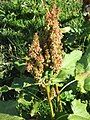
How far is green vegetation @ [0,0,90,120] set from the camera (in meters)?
2.37

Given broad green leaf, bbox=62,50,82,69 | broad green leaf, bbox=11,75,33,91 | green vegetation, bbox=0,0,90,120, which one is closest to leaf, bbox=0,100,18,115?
green vegetation, bbox=0,0,90,120

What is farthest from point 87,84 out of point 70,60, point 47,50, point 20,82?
point 20,82

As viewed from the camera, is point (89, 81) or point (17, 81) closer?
point (89, 81)

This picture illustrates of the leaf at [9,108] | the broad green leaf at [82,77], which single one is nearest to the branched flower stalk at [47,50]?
the broad green leaf at [82,77]

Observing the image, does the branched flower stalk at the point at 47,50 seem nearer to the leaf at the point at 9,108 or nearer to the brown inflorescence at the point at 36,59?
Result: the brown inflorescence at the point at 36,59

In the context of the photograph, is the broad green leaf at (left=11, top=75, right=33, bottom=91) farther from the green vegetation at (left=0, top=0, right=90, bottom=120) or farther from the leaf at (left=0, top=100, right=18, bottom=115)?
the leaf at (left=0, top=100, right=18, bottom=115)

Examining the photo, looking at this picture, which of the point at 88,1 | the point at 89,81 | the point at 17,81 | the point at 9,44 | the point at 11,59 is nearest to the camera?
the point at 89,81

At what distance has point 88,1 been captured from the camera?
328cm

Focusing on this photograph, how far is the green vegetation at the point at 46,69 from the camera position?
2.37 m

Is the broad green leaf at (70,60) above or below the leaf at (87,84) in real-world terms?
above

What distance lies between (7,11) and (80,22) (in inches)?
50.6

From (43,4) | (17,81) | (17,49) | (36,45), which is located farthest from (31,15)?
(36,45)

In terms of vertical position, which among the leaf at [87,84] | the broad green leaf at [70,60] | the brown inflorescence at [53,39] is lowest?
the leaf at [87,84]

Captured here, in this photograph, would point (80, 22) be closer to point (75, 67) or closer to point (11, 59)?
point (11, 59)
